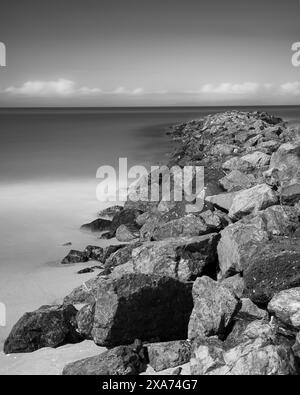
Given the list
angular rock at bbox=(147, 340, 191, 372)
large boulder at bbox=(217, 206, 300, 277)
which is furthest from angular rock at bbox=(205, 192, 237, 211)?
angular rock at bbox=(147, 340, 191, 372)

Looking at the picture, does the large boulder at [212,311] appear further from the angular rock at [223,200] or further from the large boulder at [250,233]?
the angular rock at [223,200]

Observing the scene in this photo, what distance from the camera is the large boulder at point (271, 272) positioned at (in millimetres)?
6031

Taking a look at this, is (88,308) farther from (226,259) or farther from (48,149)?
(48,149)

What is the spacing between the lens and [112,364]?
5211 millimetres

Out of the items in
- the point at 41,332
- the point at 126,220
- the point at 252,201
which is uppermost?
the point at 252,201

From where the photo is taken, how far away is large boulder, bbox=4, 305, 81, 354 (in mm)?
6230

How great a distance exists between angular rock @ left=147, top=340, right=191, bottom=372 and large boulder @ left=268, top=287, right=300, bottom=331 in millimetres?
1116

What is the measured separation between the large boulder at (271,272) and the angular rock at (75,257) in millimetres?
4200

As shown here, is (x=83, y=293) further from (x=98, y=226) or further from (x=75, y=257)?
(x=98, y=226)

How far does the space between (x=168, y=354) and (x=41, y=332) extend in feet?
6.08

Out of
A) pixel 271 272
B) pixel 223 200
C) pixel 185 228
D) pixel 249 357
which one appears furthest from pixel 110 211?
pixel 249 357

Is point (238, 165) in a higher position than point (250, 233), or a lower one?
higher

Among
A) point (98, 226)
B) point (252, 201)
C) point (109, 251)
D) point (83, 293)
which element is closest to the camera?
point (83, 293)

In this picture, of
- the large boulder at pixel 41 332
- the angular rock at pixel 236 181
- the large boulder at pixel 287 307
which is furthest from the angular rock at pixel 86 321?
the angular rock at pixel 236 181
